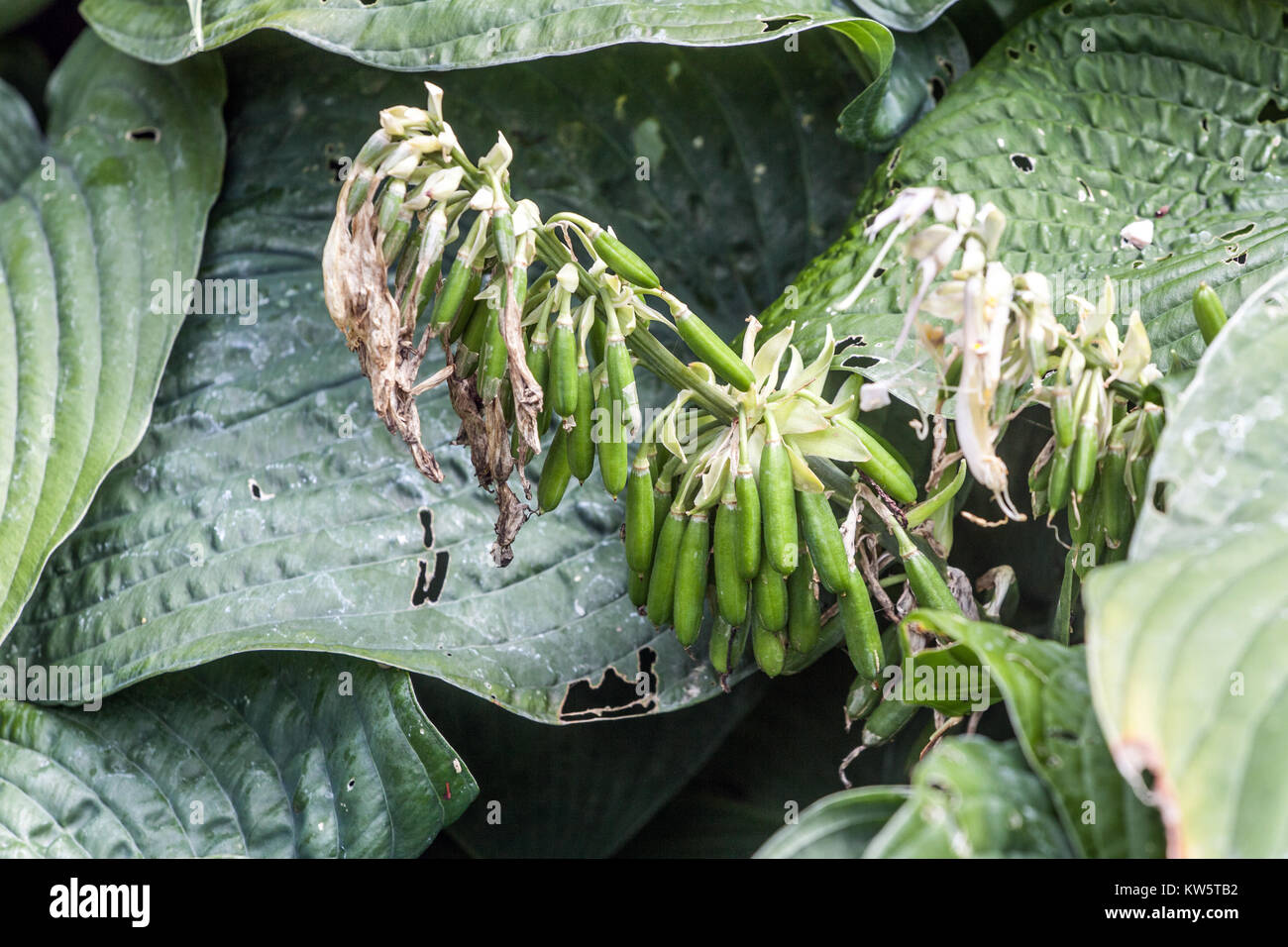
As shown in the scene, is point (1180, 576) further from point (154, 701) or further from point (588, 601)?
point (154, 701)

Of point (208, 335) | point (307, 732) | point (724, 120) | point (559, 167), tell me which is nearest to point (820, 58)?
point (724, 120)

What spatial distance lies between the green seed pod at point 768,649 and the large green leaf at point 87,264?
0.48m

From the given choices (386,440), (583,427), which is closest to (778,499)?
(583,427)

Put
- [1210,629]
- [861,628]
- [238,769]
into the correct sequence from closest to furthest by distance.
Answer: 1. [1210,629]
2. [861,628]
3. [238,769]

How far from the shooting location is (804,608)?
0.66 meters

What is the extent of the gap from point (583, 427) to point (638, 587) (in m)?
0.14

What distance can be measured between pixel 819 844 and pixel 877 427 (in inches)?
13.8

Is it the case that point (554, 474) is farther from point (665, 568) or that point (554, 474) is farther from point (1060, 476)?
point (1060, 476)

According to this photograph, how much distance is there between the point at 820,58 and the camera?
2.77 feet

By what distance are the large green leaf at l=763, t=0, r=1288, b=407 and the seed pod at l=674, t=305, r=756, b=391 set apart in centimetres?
10

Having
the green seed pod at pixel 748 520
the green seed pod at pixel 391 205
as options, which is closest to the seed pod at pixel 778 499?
the green seed pod at pixel 748 520

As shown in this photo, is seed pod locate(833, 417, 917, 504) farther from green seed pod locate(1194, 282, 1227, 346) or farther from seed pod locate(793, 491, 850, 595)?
green seed pod locate(1194, 282, 1227, 346)

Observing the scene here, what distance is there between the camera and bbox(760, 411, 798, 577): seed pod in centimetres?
59
